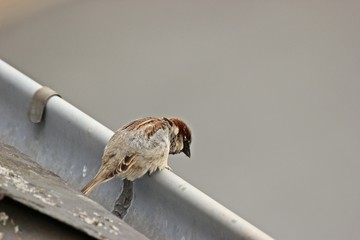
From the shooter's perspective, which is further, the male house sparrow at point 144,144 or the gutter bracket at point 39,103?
the male house sparrow at point 144,144

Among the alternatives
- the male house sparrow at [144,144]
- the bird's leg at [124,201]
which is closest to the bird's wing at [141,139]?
the male house sparrow at [144,144]

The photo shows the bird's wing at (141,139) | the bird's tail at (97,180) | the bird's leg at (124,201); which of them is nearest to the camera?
the bird's leg at (124,201)

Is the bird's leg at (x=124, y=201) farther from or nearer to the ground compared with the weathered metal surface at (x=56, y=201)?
nearer to the ground

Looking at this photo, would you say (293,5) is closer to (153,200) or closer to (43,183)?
(153,200)

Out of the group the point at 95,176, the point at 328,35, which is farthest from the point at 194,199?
the point at 328,35

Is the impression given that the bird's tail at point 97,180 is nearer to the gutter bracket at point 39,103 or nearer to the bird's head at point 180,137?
the gutter bracket at point 39,103

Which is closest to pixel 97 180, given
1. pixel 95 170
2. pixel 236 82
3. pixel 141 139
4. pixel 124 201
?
pixel 95 170

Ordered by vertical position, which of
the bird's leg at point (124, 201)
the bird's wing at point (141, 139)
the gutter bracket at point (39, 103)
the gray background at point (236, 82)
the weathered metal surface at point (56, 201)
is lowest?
the gray background at point (236, 82)

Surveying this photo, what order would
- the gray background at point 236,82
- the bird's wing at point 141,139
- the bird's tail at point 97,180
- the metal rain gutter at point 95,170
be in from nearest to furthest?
the metal rain gutter at point 95,170, the bird's tail at point 97,180, the bird's wing at point 141,139, the gray background at point 236,82
